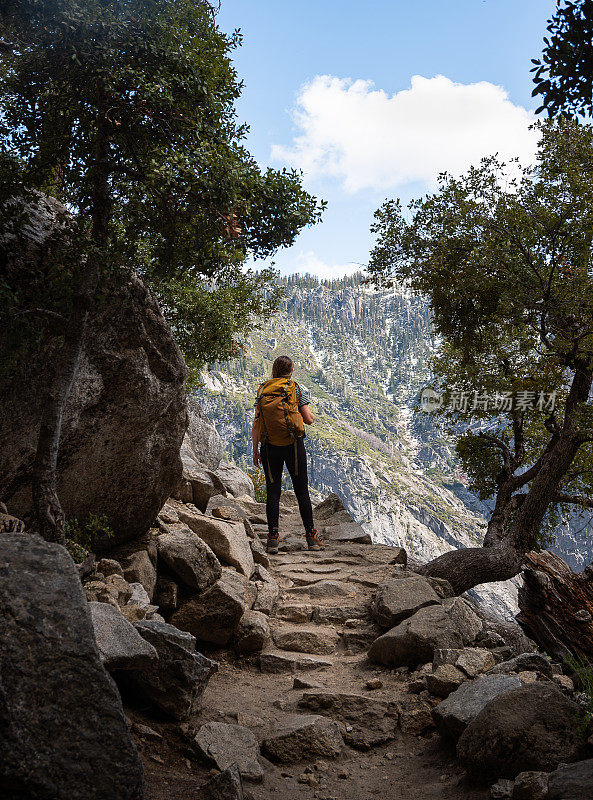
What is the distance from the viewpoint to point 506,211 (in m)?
13.4

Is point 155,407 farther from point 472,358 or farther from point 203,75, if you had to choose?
point 472,358

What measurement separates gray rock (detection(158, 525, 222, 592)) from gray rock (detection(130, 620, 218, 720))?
7.89ft

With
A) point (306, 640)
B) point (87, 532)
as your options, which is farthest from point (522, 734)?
point (87, 532)

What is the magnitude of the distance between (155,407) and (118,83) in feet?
13.1

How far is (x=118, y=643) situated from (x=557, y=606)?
14.6 ft

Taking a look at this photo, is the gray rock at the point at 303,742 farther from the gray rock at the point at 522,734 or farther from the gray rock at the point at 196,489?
the gray rock at the point at 196,489

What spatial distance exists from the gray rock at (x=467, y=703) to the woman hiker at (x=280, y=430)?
592cm

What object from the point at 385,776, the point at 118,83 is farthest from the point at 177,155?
the point at 385,776

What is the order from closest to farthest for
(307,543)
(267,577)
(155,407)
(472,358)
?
(155,407), (267,577), (307,543), (472,358)

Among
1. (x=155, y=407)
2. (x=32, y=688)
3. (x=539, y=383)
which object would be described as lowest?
(x=32, y=688)

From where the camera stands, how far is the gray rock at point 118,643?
4359 millimetres

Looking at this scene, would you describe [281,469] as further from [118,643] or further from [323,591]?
[118,643]

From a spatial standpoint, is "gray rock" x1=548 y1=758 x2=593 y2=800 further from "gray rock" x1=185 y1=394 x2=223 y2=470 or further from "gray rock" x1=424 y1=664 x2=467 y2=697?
"gray rock" x1=185 y1=394 x2=223 y2=470

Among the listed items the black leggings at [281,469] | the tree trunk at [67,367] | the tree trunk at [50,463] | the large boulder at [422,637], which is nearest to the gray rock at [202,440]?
the black leggings at [281,469]
